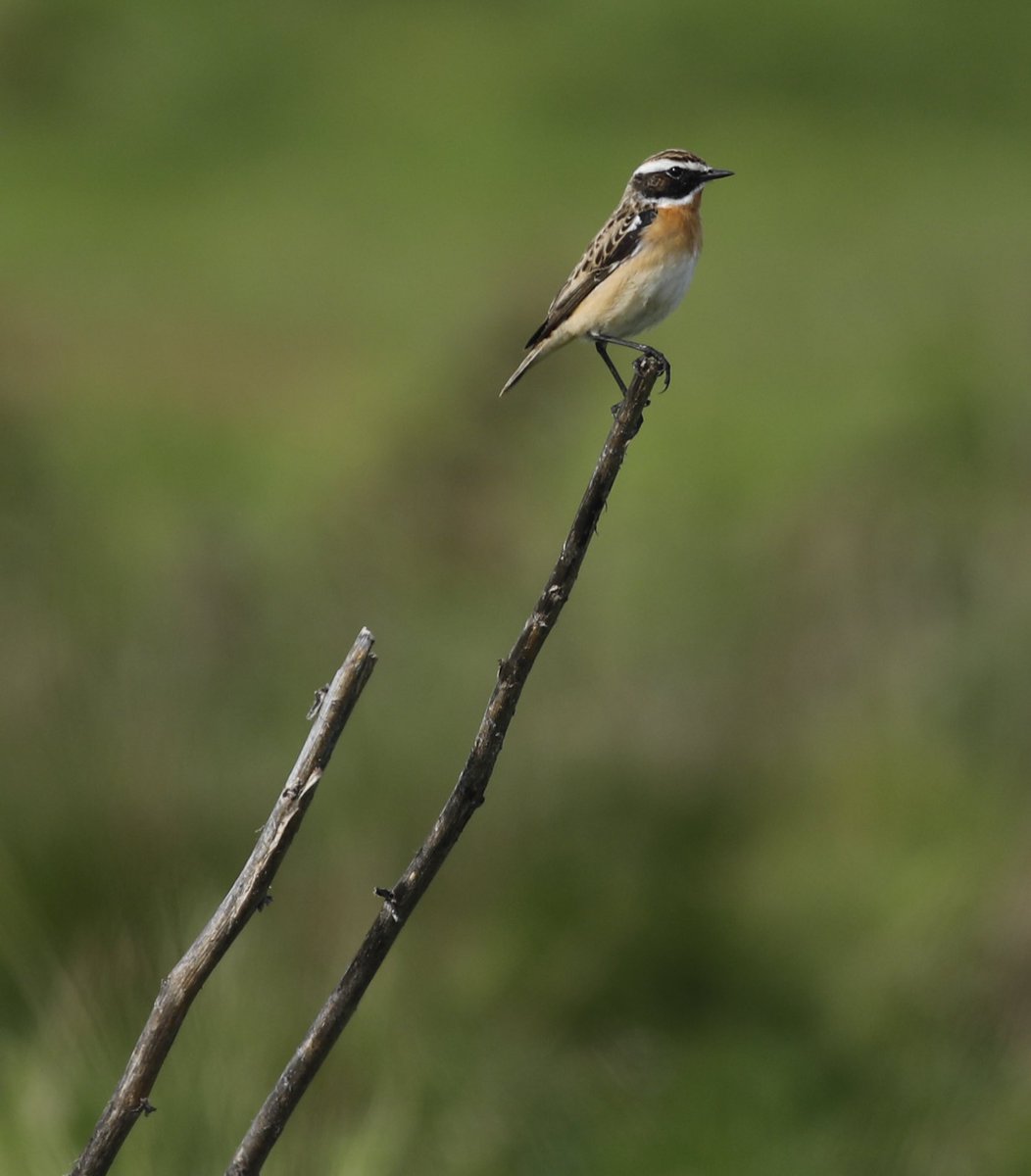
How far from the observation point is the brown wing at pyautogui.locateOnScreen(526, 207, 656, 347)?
6.50 meters

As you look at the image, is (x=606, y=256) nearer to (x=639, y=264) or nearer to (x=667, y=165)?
(x=639, y=264)

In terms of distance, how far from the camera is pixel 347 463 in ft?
66.4

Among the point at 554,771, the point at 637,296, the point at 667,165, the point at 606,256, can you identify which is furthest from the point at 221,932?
the point at 554,771

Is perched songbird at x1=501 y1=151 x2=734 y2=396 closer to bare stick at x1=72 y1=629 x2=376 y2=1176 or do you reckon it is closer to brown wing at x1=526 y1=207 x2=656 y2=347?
brown wing at x1=526 y1=207 x2=656 y2=347

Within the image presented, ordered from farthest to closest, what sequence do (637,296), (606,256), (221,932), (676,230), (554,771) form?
(554,771) → (606,256) → (676,230) → (637,296) → (221,932)

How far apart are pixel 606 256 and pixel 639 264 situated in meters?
0.20

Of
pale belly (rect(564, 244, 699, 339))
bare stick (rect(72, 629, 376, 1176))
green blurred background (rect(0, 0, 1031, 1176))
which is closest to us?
bare stick (rect(72, 629, 376, 1176))

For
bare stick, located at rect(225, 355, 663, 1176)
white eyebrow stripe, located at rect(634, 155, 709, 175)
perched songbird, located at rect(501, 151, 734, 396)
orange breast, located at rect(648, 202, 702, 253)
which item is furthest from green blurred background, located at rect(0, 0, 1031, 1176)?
white eyebrow stripe, located at rect(634, 155, 709, 175)

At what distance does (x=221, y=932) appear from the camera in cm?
273

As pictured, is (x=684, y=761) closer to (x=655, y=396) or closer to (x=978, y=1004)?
(x=978, y=1004)

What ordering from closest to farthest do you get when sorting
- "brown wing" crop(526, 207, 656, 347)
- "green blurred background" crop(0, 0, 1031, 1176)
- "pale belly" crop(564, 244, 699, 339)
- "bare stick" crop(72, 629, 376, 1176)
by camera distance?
"bare stick" crop(72, 629, 376, 1176)
"green blurred background" crop(0, 0, 1031, 1176)
"pale belly" crop(564, 244, 699, 339)
"brown wing" crop(526, 207, 656, 347)

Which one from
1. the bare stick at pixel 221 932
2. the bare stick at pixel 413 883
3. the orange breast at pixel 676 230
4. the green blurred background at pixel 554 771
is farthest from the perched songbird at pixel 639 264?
the bare stick at pixel 221 932

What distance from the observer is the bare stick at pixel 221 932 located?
2689mm

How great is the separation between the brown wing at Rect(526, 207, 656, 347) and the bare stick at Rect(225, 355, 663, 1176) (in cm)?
345
